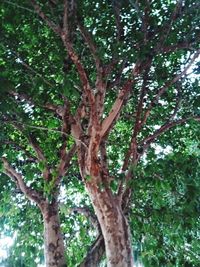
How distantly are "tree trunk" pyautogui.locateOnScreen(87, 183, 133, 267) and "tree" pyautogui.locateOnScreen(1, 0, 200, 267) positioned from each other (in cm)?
2

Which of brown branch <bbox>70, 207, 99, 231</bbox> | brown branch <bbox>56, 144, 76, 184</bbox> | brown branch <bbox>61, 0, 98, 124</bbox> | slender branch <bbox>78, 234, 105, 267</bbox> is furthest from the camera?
brown branch <bbox>70, 207, 99, 231</bbox>

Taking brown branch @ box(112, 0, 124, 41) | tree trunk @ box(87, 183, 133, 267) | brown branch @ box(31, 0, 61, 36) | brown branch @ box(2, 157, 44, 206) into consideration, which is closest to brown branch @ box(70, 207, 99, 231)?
brown branch @ box(2, 157, 44, 206)

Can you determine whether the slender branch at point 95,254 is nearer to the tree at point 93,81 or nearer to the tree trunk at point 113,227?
the tree at point 93,81

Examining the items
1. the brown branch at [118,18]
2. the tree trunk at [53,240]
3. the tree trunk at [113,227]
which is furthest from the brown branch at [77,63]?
the tree trunk at [53,240]

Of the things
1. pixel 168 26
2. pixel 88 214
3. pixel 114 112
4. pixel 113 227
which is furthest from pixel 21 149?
pixel 168 26

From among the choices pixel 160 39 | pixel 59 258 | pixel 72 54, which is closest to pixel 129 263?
pixel 59 258

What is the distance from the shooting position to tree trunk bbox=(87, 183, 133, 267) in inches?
218

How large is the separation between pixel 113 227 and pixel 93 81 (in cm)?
300

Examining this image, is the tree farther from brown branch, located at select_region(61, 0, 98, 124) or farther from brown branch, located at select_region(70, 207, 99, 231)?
brown branch, located at select_region(70, 207, 99, 231)

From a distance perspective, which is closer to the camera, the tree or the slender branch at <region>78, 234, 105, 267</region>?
the tree

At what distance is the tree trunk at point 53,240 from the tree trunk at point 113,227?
1.11 m

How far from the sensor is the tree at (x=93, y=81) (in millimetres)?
5910

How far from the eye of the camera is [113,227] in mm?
5738

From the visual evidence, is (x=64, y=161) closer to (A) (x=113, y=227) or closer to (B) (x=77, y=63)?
(A) (x=113, y=227)
